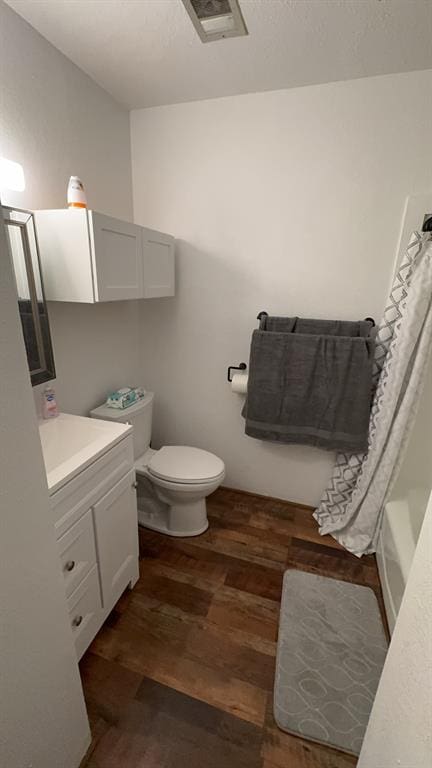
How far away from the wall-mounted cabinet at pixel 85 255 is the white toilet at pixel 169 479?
64cm

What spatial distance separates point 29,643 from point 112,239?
1349 millimetres

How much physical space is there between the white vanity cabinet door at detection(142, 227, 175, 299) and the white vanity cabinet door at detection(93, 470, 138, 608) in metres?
0.94

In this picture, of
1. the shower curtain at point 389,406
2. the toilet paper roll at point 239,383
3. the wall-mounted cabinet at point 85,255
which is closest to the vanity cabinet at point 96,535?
the wall-mounted cabinet at point 85,255

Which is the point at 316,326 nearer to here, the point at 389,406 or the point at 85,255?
the point at 389,406

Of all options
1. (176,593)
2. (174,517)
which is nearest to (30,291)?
(174,517)

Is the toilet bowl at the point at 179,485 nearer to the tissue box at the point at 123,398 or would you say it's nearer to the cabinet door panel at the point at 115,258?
the tissue box at the point at 123,398

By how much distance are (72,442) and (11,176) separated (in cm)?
99

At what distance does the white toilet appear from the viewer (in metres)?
1.68

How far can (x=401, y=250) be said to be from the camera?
1.58 meters

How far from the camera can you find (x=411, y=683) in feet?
2.08

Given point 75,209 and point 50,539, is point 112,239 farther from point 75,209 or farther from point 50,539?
point 50,539

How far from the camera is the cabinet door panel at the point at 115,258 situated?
50.6 inches

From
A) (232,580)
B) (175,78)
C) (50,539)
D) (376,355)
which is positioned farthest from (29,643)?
(175,78)

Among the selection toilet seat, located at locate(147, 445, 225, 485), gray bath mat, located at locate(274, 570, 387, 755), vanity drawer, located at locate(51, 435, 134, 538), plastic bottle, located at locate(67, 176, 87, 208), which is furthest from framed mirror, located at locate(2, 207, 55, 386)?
gray bath mat, located at locate(274, 570, 387, 755)
